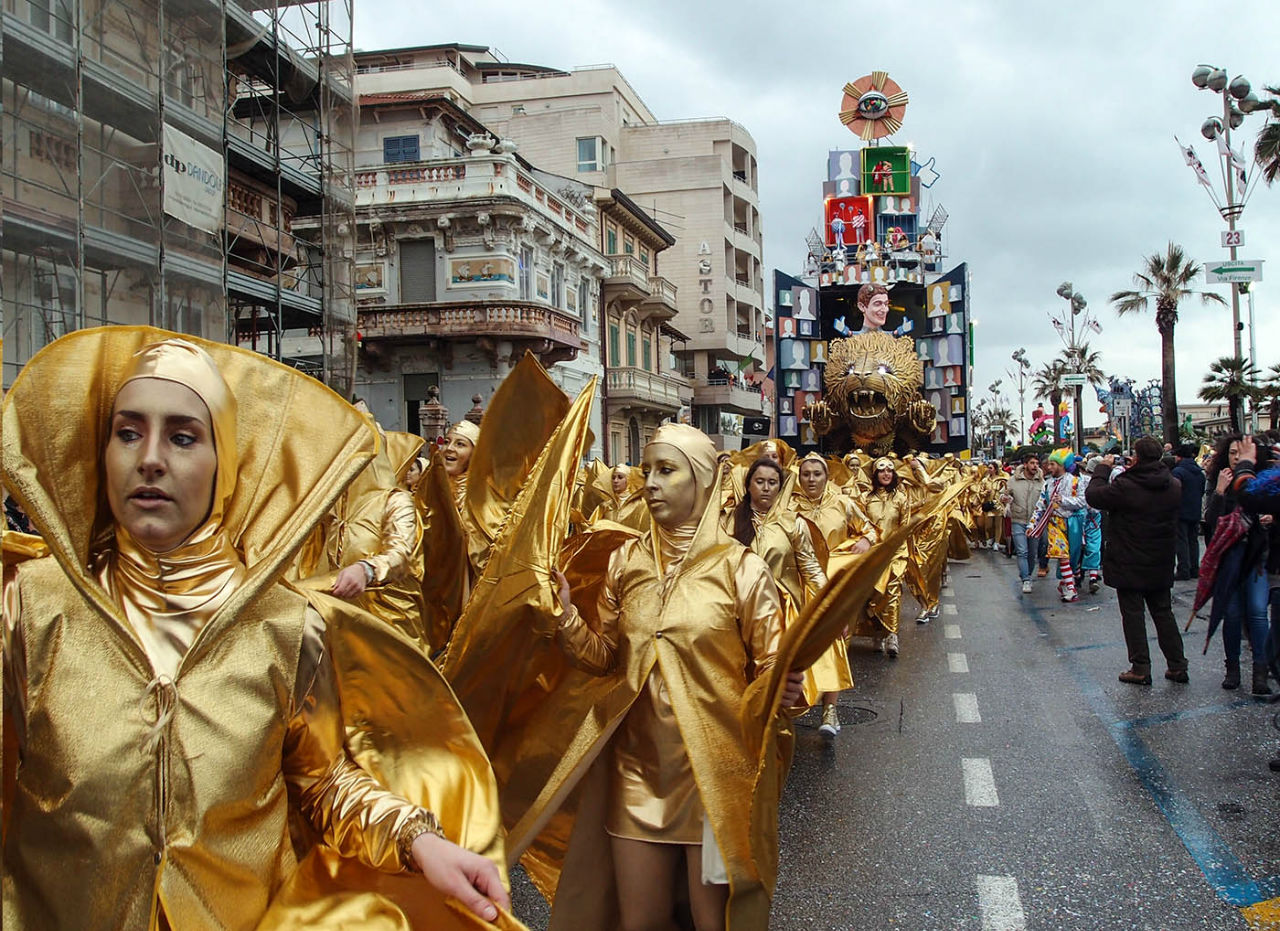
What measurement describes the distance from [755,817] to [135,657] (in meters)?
1.70

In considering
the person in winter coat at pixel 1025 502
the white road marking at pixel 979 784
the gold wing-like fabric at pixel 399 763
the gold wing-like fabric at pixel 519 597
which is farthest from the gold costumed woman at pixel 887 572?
the gold wing-like fabric at pixel 399 763

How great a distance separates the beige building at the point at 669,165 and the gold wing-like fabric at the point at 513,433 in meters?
41.4

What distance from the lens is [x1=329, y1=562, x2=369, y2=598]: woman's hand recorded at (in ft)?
14.2

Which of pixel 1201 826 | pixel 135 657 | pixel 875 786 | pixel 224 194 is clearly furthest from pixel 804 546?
pixel 224 194

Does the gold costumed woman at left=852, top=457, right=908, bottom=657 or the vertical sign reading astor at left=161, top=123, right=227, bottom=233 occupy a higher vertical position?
the vertical sign reading astor at left=161, top=123, right=227, bottom=233

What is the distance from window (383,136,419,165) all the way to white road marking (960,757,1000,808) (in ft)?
106

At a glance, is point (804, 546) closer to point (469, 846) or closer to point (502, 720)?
point (502, 720)

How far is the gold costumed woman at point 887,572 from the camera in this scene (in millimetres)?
10000

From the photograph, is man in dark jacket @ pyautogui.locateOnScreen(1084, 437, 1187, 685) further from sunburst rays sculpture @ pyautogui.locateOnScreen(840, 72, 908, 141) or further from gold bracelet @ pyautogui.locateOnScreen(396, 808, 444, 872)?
sunburst rays sculpture @ pyautogui.locateOnScreen(840, 72, 908, 141)

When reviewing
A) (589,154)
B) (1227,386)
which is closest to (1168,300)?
(1227,386)

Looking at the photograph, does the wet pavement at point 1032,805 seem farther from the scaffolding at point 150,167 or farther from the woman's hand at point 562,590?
the scaffolding at point 150,167

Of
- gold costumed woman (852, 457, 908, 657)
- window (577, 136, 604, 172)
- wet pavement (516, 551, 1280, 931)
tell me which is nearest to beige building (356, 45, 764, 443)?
window (577, 136, 604, 172)

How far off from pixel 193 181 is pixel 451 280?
48.3ft

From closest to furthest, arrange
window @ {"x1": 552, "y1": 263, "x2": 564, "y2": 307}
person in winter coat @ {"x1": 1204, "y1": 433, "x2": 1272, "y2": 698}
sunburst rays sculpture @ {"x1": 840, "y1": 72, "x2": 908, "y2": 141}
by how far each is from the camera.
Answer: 1. person in winter coat @ {"x1": 1204, "y1": 433, "x2": 1272, "y2": 698}
2. window @ {"x1": 552, "y1": 263, "x2": 564, "y2": 307}
3. sunburst rays sculpture @ {"x1": 840, "y1": 72, "x2": 908, "y2": 141}
